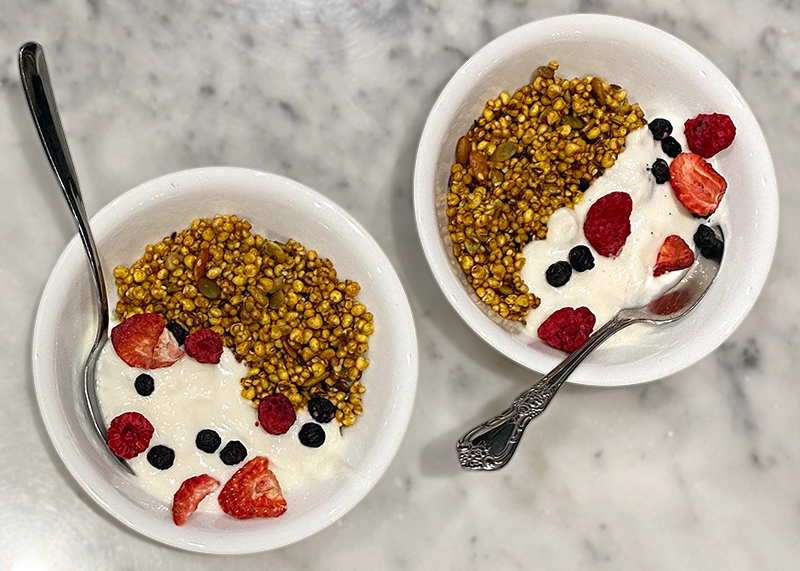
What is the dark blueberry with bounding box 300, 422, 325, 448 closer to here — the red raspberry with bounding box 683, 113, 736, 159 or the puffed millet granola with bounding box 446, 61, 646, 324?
the puffed millet granola with bounding box 446, 61, 646, 324

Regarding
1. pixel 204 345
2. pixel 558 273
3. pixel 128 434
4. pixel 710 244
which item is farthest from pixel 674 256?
pixel 128 434

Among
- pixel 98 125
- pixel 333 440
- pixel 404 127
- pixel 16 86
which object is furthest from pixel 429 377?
pixel 16 86

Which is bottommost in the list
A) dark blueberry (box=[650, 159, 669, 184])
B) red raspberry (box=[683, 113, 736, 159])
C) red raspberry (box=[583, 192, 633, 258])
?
red raspberry (box=[583, 192, 633, 258])

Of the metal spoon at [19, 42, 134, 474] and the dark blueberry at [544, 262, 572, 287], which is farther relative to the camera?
the dark blueberry at [544, 262, 572, 287]

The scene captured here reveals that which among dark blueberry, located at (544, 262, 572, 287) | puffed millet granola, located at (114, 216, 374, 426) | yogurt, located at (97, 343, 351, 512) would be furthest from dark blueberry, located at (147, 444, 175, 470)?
dark blueberry, located at (544, 262, 572, 287)

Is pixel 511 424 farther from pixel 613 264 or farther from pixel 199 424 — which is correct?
pixel 199 424

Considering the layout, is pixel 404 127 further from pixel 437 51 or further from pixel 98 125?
pixel 98 125
